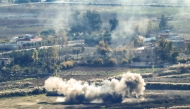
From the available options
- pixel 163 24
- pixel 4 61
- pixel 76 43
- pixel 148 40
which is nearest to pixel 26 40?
pixel 76 43

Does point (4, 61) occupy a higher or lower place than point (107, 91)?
higher

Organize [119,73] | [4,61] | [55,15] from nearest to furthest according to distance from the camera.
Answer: [119,73] < [4,61] < [55,15]

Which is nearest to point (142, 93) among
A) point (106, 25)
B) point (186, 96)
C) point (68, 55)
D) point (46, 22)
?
point (186, 96)

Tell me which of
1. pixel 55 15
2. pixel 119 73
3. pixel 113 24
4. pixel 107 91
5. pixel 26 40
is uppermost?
pixel 55 15

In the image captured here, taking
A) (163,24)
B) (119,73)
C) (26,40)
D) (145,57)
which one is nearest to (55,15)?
(163,24)

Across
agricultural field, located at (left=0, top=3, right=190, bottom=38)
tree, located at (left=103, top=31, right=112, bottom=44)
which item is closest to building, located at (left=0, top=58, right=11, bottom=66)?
tree, located at (left=103, top=31, right=112, bottom=44)

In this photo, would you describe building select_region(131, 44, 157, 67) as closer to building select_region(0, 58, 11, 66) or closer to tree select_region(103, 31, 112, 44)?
tree select_region(103, 31, 112, 44)

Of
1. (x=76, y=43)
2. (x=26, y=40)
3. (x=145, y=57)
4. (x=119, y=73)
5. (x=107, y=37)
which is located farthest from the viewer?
(x=107, y=37)

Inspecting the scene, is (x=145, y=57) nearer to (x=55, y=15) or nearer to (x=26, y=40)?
(x=26, y=40)

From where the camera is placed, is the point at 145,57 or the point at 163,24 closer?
the point at 145,57

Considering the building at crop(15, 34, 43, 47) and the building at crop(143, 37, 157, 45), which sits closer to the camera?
the building at crop(143, 37, 157, 45)

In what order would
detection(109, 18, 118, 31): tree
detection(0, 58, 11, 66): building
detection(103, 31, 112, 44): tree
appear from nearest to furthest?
1. detection(0, 58, 11, 66): building
2. detection(103, 31, 112, 44): tree
3. detection(109, 18, 118, 31): tree

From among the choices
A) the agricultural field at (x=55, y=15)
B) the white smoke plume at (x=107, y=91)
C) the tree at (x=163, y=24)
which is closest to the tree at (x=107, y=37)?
the agricultural field at (x=55, y=15)

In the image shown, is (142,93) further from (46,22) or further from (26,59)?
(46,22)
